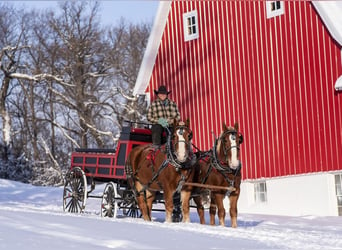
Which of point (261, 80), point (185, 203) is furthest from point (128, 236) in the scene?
point (261, 80)

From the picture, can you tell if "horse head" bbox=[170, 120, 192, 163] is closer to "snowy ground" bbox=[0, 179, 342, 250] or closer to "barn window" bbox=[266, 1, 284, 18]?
"snowy ground" bbox=[0, 179, 342, 250]

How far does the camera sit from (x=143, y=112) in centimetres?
4744

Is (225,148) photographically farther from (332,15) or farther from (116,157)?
(332,15)

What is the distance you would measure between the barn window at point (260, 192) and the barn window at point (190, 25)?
477 centimetres

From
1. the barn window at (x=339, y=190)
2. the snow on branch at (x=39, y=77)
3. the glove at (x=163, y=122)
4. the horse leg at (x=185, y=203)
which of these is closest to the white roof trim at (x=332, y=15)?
the barn window at (x=339, y=190)

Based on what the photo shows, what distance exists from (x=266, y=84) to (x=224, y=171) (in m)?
8.45

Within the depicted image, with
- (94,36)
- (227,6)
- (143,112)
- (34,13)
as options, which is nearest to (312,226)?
(227,6)

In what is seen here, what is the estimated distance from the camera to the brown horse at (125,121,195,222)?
53.5 feet

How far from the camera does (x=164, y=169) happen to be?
55.1 feet

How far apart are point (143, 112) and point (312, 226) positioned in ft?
94.9

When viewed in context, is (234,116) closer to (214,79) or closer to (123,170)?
(214,79)

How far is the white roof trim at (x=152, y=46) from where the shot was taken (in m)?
27.7

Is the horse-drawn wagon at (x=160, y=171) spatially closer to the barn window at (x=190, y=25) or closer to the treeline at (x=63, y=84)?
the barn window at (x=190, y=25)

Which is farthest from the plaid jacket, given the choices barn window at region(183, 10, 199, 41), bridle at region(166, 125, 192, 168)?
barn window at region(183, 10, 199, 41)
